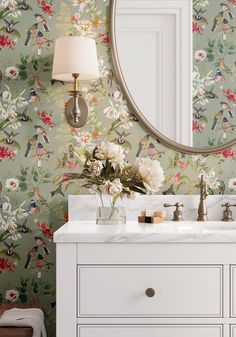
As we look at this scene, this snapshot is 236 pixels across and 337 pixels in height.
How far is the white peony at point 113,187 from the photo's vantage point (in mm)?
2531

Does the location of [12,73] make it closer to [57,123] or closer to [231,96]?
[57,123]

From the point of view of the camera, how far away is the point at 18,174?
2871 mm

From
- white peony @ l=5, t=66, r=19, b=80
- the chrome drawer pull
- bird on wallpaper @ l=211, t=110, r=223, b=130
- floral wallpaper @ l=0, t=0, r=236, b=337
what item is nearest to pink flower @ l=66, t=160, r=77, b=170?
floral wallpaper @ l=0, t=0, r=236, b=337

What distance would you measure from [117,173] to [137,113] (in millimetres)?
384

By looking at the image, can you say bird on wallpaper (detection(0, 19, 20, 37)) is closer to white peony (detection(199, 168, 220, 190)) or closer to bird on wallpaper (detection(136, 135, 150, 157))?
bird on wallpaper (detection(136, 135, 150, 157))

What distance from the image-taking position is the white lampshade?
2.70 meters

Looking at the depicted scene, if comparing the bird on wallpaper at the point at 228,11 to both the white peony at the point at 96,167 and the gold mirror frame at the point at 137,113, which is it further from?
the white peony at the point at 96,167

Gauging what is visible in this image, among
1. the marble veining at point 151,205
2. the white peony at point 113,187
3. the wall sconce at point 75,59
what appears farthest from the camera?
the marble veining at point 151,205

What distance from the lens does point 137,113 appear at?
2.85 meters

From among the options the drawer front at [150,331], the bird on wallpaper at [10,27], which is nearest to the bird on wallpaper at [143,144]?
the bird on wallpaper at [10,27]

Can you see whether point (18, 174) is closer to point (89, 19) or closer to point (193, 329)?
point (89, 19)

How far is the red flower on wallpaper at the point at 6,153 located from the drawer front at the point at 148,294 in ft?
2.68

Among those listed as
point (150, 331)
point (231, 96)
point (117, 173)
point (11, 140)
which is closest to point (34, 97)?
point (11, 140)

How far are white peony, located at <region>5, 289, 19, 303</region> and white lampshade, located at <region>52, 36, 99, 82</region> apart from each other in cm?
103
